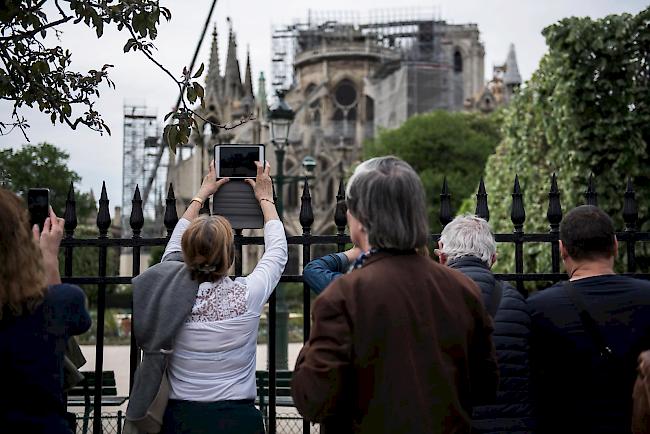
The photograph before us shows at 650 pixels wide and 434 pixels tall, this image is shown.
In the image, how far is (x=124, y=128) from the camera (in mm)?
56875

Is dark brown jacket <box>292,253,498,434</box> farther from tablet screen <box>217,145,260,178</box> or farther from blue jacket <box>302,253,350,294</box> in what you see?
tablet screen <box>217,145,260,178</box>

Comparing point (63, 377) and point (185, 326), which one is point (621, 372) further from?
point (63, 377)

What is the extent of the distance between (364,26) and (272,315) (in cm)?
7493

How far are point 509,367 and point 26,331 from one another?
6.63 feet

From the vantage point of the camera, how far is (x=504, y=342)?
12.5ft

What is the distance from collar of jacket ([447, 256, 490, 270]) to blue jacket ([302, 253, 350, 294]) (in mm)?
510

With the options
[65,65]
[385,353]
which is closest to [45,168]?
[65,65]

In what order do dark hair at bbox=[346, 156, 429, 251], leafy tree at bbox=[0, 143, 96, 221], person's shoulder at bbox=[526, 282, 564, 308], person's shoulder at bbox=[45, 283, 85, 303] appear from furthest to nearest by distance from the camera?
leafy tree at bbox=[0, 143, 96, 221], person's shoulder at bbox=[526, 282, 564, 308], person's shoulder at bbox=[45, 283, 85, 303], dark hair at bbox=[346, 156, 429, 251]

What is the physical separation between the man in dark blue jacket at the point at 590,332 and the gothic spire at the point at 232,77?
180 ft

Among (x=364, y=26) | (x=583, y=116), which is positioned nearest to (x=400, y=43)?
(x=364, y=26)

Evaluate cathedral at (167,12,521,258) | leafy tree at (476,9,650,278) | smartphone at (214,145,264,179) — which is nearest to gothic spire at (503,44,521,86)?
cathedral at (167,12,521,258)

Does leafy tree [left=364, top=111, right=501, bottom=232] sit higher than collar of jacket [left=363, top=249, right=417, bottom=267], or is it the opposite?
leafy tree [left=364, top=111, right=501, bottom=232]

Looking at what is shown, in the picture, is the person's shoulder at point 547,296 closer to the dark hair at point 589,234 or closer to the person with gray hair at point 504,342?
the person with gray hair at point 504,342

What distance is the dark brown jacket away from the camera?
114 inches
